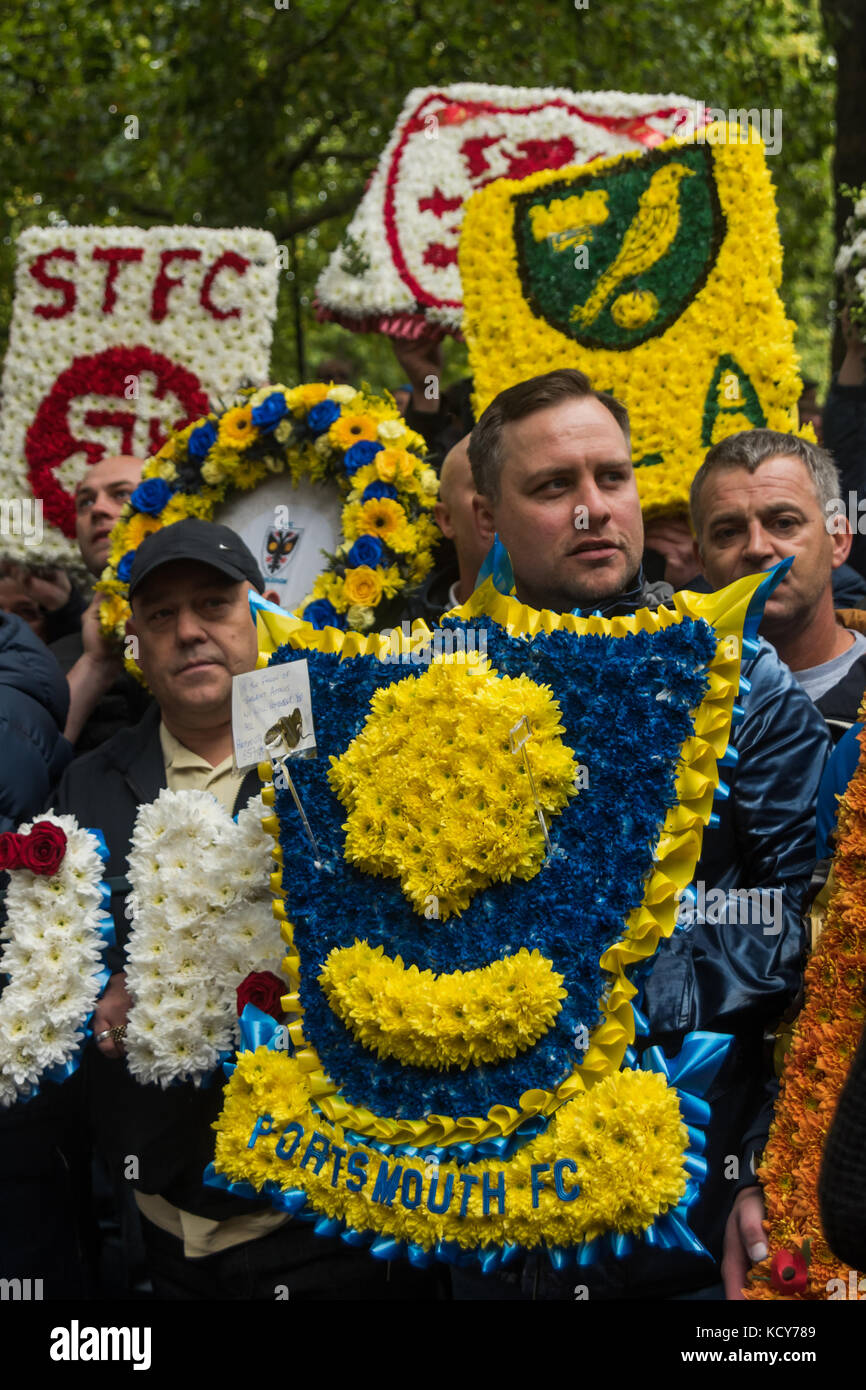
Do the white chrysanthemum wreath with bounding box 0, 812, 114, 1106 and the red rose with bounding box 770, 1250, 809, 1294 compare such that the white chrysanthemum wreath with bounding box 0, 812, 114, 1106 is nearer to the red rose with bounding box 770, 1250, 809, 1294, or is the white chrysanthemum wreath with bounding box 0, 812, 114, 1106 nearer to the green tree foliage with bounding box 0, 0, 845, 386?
the red rose with bounding box 770, 1250, 809, 1294

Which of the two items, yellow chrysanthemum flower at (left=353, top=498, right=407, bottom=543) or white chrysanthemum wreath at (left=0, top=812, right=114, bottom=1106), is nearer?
white chrysanthemum wreath at (left=0, top=812, right=114, bottom=1106)

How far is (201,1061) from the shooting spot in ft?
8.52

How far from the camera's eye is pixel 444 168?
5176 mm

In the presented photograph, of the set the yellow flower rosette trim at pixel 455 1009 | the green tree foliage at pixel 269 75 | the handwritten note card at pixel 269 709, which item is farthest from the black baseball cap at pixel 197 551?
the green tree foliage at pixel 269 75

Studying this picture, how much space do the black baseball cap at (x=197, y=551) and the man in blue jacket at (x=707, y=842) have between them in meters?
0.76

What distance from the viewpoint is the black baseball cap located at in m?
3.28

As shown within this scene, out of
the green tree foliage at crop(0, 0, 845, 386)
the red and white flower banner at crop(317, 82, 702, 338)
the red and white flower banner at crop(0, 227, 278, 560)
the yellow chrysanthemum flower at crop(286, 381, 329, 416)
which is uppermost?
the green tree foliage at crop(0, 0, 845, 386)

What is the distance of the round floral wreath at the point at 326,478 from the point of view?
3.85 m

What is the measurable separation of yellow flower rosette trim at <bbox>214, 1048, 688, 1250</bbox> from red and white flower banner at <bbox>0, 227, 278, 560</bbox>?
3.08 meters

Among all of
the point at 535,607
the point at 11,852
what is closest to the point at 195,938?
the point at 11,852

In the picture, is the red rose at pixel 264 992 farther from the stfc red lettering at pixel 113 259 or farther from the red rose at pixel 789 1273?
the stfc red lettering at pixel 113 259

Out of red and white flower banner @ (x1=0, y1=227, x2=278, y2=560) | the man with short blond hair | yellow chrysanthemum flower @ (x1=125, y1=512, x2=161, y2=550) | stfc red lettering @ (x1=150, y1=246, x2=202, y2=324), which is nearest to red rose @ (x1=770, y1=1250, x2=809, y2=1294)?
the man with short blond hair

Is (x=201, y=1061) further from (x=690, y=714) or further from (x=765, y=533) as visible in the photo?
(x=765, y=533)

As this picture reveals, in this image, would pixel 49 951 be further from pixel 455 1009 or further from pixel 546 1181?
pixel 546 1181
